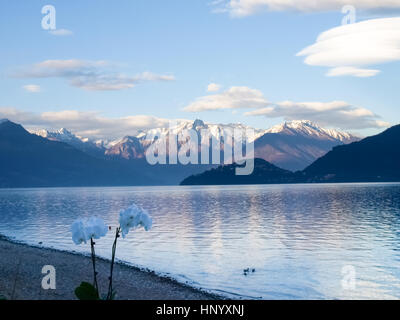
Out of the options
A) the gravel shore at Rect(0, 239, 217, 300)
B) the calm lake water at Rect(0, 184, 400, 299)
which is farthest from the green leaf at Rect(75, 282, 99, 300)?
the calm lake water at Rect(0, 184, 400, 299)

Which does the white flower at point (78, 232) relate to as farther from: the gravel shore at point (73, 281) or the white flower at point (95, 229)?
the gravel shore at point (73, 281)

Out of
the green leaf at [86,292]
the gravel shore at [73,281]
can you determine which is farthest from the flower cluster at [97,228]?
the gravel shore at [73,281]

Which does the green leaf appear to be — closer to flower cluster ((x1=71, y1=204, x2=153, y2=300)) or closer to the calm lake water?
flower cluster ((x1=71, y1=204, x2=153, y2=300))

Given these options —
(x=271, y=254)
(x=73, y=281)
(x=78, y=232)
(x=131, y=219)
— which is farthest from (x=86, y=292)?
(x=271, y=254)

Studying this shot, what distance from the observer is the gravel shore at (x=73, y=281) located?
79.8 ft

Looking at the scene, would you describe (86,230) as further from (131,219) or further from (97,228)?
(131,219)

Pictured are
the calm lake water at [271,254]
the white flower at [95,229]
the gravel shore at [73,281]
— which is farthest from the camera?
the calm lake water at [271,254]

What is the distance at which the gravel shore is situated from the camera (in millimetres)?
24312

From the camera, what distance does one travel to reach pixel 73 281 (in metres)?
29.8

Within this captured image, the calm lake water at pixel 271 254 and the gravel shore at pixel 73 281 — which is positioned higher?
the gravel shore at pixel 73 281
